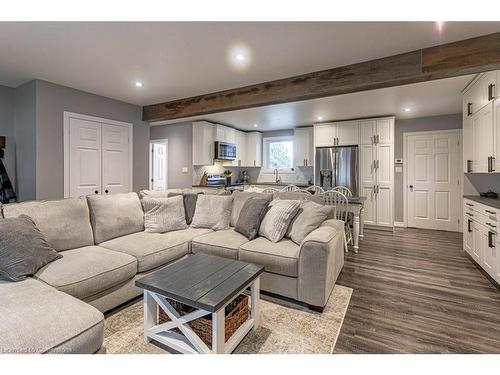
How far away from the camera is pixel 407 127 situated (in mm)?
5469

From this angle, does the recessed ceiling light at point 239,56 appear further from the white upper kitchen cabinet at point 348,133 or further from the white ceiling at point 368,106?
the white upper kitchen cabinet at point 348,133

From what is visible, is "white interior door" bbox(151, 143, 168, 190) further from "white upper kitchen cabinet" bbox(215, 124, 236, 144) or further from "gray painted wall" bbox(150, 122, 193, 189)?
"white upper kitchen cabinet" bbox(215, 124, 236, 144)

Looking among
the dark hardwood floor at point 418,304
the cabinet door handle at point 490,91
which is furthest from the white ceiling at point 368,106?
the dark hardwood floor at point 418,304

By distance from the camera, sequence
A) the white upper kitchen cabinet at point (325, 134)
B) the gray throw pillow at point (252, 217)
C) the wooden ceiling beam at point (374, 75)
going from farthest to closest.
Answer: the white upper kitchen cabinet at point (325, 134)
the gray throw pillow at point (252, 217)
the wooden ceiling beam at point (374, 75)

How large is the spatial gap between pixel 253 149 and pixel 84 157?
14.0 feet

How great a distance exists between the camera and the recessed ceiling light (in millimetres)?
2408

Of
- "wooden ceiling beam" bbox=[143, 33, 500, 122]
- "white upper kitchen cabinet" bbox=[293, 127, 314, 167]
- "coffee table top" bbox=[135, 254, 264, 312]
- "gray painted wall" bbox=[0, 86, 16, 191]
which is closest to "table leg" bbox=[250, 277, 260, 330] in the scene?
"coffee table top" bbox=[135, 254, 264, 312]

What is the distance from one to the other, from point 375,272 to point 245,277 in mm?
2025

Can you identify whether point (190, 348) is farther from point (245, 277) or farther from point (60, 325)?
→ point (60, 325)

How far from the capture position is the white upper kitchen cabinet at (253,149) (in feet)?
23.4

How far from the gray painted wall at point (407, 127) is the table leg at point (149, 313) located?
5518 millimetres
